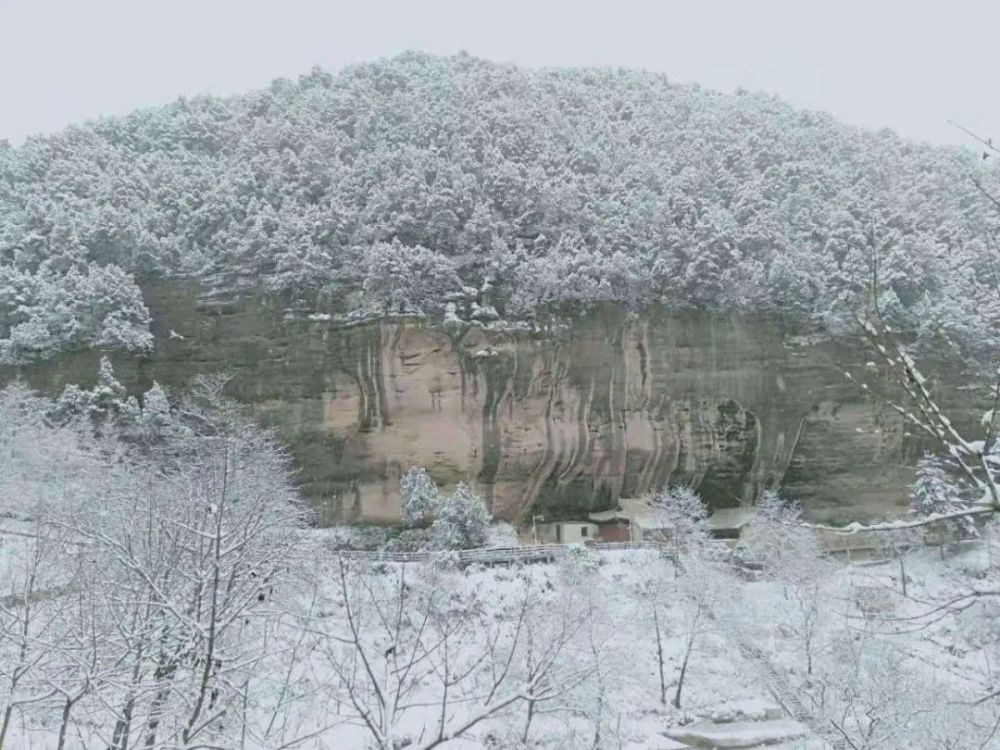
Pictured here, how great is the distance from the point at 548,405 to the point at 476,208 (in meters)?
7.98

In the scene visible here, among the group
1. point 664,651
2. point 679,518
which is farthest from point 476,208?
point 664,651

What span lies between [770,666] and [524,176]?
20.5 m

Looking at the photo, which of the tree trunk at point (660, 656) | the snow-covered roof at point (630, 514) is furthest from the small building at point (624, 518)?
the tree trunk at point (660, 656)

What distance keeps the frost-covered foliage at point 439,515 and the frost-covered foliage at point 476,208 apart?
634cm

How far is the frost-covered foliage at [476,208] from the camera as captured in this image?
29.3 meters

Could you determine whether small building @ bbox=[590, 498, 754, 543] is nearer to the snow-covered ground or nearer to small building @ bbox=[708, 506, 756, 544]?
small building @ bbox=[708, 506, 756, 544]

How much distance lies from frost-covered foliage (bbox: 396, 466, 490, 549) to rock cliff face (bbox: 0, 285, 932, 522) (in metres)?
1.19

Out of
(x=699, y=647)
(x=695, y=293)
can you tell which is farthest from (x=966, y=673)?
(x=695, y=293)

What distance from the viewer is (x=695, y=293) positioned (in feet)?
97.8

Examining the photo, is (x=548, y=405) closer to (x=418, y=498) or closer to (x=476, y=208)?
(x=418, y=498)

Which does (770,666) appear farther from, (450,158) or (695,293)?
(450,158)

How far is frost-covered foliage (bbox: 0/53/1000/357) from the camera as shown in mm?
29328

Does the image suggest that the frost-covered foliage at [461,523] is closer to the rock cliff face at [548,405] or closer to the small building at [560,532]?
the rock cliff face at [548,405]

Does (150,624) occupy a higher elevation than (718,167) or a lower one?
lower
